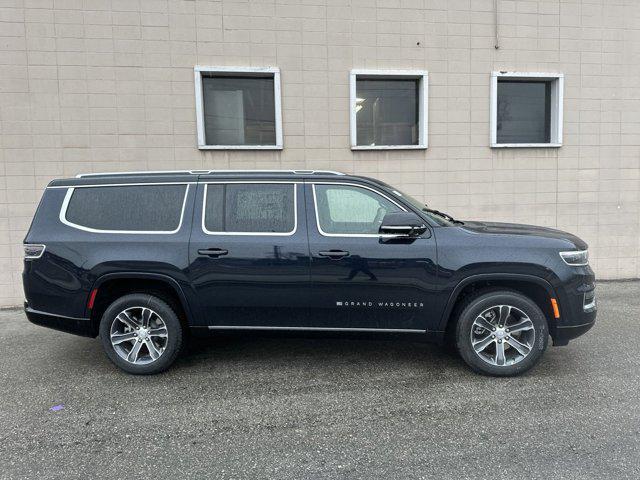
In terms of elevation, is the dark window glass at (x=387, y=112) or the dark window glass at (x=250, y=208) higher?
the dark window glass at (x=387, y=112)

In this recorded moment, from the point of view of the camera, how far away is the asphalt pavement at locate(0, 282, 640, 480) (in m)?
2.72

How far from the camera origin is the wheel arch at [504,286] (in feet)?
12.5

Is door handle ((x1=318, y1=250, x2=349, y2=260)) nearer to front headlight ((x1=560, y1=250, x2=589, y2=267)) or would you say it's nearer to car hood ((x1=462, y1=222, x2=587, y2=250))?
car hood ((x1=462, y1=222, x2=587, y2=250))

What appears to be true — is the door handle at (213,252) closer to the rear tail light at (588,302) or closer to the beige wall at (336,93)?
the rear tail light at (588,302)

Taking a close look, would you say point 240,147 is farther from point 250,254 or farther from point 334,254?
point 334,254

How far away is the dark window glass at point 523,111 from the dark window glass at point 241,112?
13.9ft

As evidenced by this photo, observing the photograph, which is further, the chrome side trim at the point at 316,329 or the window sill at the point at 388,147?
the window sill at the point at 388,147

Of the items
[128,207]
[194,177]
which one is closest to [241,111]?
[194,177]

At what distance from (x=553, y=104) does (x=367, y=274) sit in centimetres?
628

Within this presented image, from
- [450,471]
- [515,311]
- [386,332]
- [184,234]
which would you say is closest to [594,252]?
[515,311]

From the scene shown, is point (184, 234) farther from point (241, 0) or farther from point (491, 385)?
point (241, 0)

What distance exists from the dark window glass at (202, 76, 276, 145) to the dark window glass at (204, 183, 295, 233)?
11.9ft

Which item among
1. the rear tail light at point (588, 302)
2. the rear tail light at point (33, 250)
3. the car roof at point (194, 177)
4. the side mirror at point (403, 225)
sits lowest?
Answer: the rear tail light at point (588, 302)

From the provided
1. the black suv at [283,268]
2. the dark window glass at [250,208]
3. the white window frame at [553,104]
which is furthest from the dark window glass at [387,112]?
the dark window glass at [250,208]
